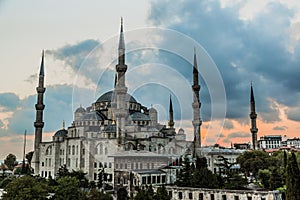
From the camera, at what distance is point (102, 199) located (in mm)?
18156

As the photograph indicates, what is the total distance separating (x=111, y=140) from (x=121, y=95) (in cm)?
416

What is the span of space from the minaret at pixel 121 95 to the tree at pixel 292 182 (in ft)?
50.1

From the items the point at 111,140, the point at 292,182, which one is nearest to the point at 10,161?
the point at 111,140

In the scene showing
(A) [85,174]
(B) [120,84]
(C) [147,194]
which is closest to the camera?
(C) [147,194]

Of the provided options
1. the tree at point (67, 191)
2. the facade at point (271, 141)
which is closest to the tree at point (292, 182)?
the tree at point (67, 191)

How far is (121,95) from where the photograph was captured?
95.8 feet

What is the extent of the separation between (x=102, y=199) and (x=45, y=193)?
3182 mm

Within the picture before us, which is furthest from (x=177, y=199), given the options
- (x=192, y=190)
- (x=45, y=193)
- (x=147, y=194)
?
(x=45, y=193)

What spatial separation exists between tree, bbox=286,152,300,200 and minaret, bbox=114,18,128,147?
1529 cm

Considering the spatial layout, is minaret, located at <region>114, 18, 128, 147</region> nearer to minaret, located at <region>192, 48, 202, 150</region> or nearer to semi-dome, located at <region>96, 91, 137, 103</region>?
semi-dome, located at <region>96, 91, 137, 103</region>

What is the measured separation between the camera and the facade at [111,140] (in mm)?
27359

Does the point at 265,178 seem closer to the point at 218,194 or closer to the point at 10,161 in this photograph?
the point at 218,194

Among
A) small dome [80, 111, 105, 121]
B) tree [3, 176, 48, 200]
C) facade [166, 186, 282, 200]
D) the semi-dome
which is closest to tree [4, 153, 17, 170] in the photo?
the semi-dome

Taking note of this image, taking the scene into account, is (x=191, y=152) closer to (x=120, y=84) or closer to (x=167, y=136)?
(x=167, y=136)
